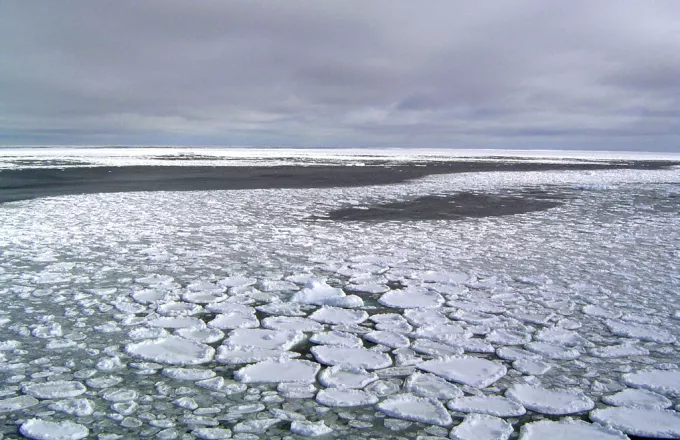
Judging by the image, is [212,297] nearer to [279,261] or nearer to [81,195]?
[279,261]

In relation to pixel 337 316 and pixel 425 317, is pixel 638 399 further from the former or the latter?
pixel 337 316

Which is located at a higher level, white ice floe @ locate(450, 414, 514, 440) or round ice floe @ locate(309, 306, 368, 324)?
round ice floe @ locate(309, 306, 368, 324)

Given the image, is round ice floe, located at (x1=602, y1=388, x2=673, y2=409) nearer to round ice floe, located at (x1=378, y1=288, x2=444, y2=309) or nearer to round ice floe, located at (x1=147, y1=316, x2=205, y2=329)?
round ice floe, located at (x1=378, y1=288, x2=444, y2=309)

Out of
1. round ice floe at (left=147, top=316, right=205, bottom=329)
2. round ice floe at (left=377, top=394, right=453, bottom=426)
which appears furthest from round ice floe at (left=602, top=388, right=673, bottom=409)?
round ice floe at (left=147, top=316, right=205, bottom=329)

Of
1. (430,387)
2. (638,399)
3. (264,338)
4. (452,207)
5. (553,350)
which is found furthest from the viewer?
(452,207)

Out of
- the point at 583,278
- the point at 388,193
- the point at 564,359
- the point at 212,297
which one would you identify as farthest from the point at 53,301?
the point at 388,193

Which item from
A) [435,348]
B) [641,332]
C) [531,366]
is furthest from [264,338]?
[641,332]
